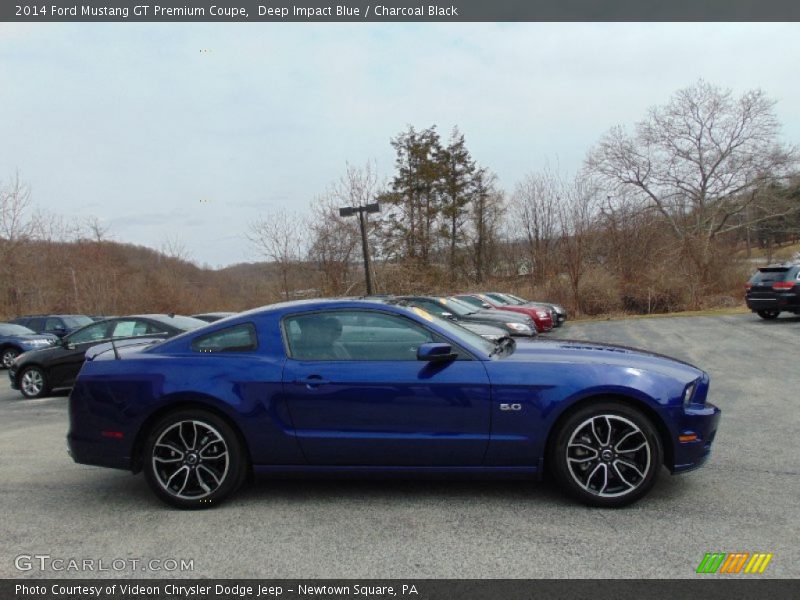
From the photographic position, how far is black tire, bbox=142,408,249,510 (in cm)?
409

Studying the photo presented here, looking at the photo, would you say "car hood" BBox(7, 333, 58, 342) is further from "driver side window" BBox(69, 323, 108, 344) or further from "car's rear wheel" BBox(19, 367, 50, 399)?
"driver side window" BBox(69, 323, 108, 344)

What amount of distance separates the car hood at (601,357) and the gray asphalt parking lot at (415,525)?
0.87 metres

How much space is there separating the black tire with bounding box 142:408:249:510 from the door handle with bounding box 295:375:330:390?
621mm

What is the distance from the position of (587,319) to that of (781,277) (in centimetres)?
1053

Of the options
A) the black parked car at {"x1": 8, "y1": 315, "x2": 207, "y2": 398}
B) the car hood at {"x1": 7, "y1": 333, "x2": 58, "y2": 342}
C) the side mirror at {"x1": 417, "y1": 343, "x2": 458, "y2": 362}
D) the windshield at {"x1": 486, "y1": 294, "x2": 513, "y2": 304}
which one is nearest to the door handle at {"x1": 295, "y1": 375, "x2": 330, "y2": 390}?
the side mirror at {"x1": 417, "y1": 343, "x2": 458, "y2": 362}

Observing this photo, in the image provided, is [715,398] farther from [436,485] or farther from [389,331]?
[389,331]

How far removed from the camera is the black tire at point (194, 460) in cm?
409

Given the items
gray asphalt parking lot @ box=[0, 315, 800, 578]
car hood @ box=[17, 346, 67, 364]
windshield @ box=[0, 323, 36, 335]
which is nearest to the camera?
gray asphalt parking lot @ box=[0, 315, 800, 578]

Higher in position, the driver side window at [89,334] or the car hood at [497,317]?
the driver side window at [89,334]

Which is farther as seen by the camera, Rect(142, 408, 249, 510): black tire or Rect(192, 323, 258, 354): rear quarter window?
Rect(192, 323, 258, 354): rear quarter window

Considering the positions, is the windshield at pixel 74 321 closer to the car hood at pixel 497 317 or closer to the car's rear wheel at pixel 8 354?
the car's rear wheel at pixel 8 354

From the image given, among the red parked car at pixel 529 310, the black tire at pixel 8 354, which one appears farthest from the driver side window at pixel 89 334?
the red parked car at pixel 529 310

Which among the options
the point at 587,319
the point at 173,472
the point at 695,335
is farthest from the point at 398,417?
the point at 587,319

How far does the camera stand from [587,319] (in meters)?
27.4
